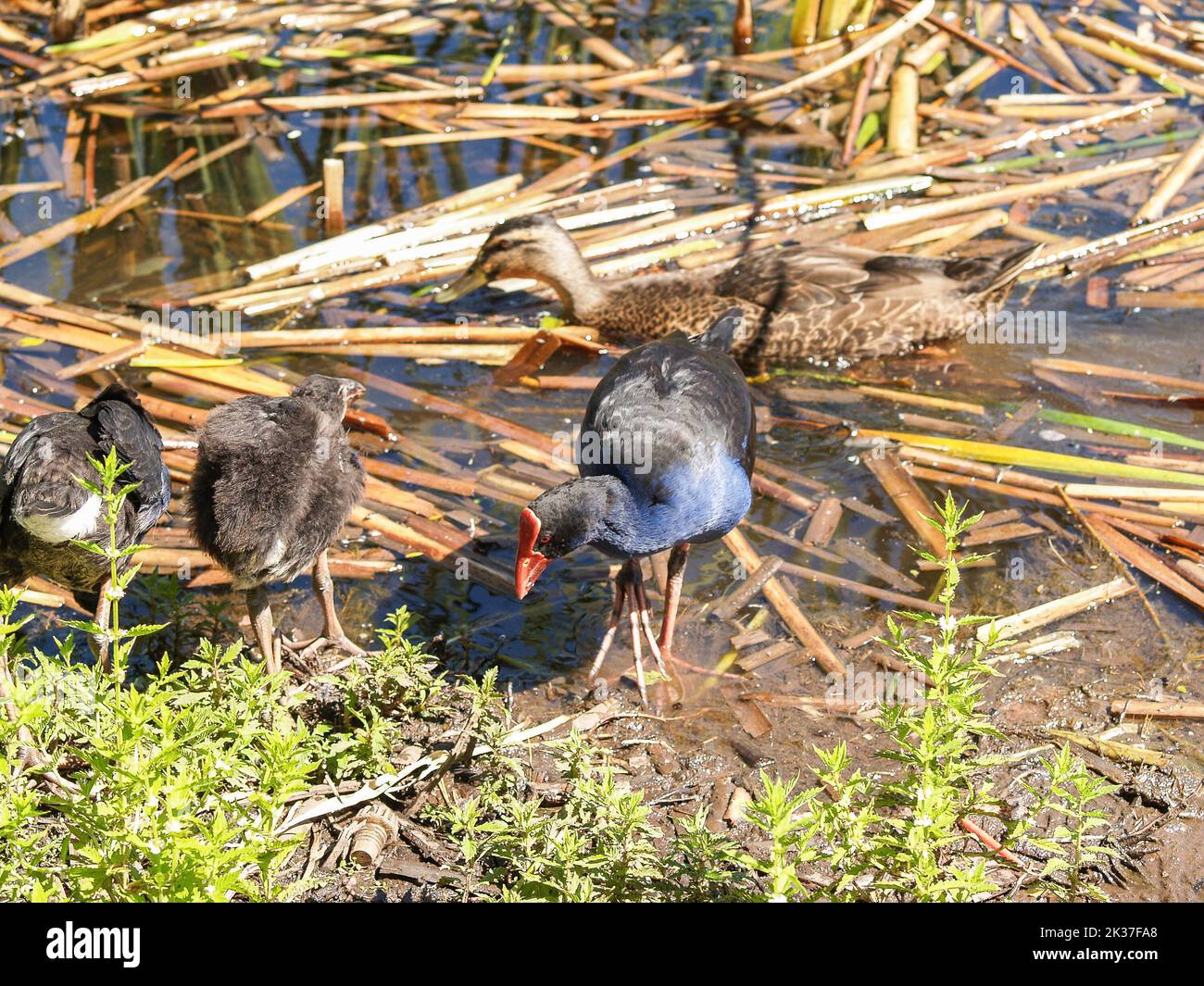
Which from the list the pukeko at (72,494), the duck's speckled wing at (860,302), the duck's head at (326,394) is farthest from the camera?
the duck's speckled wing at (860,302)

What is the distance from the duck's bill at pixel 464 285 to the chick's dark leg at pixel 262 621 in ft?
10.7

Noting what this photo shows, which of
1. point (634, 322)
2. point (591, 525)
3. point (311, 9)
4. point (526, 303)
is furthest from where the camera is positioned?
point (311, 9)

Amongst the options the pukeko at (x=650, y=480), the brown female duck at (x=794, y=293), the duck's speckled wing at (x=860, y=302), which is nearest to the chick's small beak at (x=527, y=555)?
the pukeko at (x=650, y=480)

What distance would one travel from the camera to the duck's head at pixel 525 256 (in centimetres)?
745

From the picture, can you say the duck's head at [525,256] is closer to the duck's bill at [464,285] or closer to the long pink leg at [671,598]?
the duck's bill at [464,285]

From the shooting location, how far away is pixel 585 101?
943 centimetres

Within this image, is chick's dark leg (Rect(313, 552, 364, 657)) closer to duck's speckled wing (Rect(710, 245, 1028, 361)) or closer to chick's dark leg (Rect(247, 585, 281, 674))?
chick's dark leg (Rect(247, 585, 281, 674))

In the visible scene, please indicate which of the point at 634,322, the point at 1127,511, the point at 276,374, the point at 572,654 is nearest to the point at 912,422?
the point at 1127,511

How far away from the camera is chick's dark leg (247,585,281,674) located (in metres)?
4.70

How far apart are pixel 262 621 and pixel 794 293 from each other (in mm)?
3772

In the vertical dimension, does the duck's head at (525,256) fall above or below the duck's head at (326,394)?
above

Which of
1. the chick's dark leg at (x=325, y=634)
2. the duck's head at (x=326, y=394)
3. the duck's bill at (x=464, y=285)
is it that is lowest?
the chick's dark leg at (x=325, y=634)

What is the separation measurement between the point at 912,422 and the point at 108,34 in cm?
687
